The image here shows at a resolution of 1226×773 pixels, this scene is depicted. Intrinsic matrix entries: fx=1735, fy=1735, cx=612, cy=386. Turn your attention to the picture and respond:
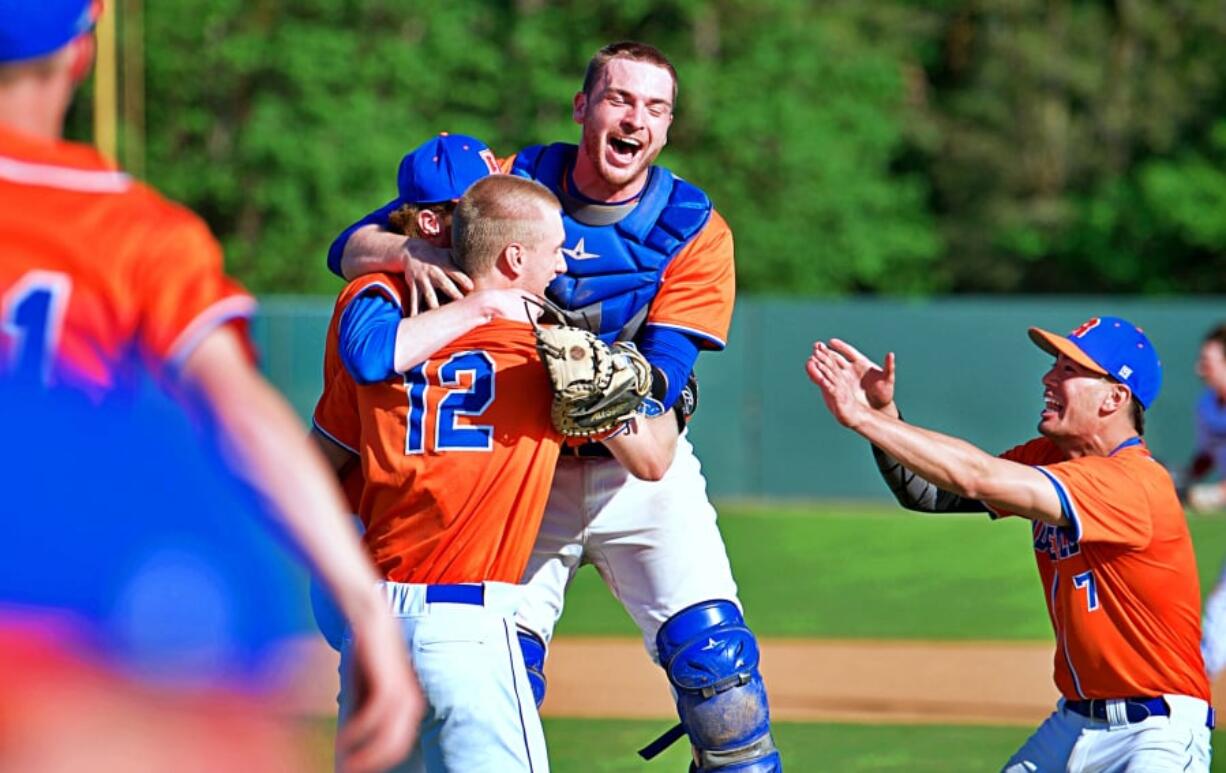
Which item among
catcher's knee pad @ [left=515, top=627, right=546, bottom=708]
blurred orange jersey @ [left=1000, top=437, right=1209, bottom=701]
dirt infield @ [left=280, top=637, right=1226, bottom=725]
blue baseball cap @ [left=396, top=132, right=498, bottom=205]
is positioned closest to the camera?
blue baseball cap @ [left=396, top=132, right=498, bottom=205]

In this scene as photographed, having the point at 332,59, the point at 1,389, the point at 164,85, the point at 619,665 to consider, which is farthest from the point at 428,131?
the point at 1,389

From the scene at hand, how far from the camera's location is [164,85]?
87.2 feet

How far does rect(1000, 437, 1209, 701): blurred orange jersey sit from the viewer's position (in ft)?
14.8

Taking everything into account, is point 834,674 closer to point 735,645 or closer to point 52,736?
point 735,645

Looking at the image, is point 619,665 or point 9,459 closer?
point 9,459

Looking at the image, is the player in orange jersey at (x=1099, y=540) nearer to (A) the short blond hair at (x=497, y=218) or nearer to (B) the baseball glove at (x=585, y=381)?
(B) the baseball glove at (x=585, y=381)

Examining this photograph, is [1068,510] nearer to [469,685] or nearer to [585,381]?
[585,381]

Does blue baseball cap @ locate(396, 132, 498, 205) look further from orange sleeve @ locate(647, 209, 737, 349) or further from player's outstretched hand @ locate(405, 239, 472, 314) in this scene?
orange sleeve @ locate(647, 209, 737, 349)

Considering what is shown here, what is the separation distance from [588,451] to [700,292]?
1.96 ft

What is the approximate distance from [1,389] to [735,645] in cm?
306

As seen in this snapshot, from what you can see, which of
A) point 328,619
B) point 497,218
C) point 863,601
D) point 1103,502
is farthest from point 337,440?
point 863,601

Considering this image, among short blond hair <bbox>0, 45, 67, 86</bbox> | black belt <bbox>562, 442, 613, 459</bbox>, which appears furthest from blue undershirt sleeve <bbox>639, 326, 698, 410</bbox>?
short blond hair <bbox>0, 45, 67, 86</bbox>

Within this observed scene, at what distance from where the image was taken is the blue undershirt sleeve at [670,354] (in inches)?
175

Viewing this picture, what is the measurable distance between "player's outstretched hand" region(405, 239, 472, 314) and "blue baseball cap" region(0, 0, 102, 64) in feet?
5.77
